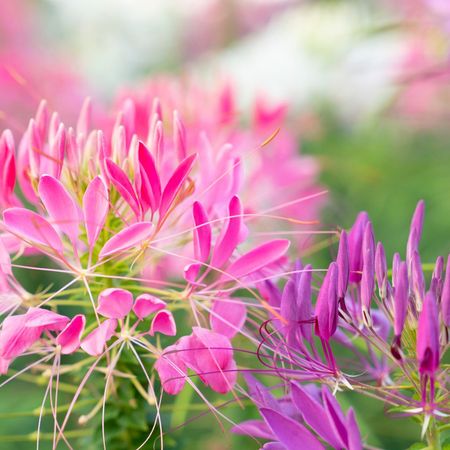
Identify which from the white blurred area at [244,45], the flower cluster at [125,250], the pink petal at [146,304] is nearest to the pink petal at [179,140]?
the flower cluster at [125,250]

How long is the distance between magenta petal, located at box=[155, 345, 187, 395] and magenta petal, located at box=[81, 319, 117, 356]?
3 centimetres

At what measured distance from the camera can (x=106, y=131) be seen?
2.22 feet

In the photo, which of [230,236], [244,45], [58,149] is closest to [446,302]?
[230,236]

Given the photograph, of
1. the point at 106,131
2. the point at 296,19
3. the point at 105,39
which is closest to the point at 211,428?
the point at 106,131

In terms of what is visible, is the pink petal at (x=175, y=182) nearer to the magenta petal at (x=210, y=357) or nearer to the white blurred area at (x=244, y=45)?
the magenta petal at (x=210, y=357)

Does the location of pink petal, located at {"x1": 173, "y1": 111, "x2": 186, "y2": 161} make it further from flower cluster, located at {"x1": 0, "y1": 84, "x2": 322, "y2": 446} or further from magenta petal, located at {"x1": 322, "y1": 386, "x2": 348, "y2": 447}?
magenta petal, located at {"x1": 322, "y1": 386, "x2": 348, "y2": 447}

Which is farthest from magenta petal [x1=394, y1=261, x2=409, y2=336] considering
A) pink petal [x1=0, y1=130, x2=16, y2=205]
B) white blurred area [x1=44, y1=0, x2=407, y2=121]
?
white blurred area [x1=44, y1=0, x2=407, y2=121]

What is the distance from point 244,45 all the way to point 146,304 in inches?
52.1

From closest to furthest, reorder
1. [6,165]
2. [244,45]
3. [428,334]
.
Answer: [428,334] < [6,165] < [244,45]

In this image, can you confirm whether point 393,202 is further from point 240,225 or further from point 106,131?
point 240,225

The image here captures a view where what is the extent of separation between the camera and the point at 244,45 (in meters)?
1.68

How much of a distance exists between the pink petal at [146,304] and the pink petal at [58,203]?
0.06 m

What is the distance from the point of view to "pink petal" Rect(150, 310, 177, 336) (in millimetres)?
424

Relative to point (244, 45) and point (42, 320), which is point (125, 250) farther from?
point (244, 45)
